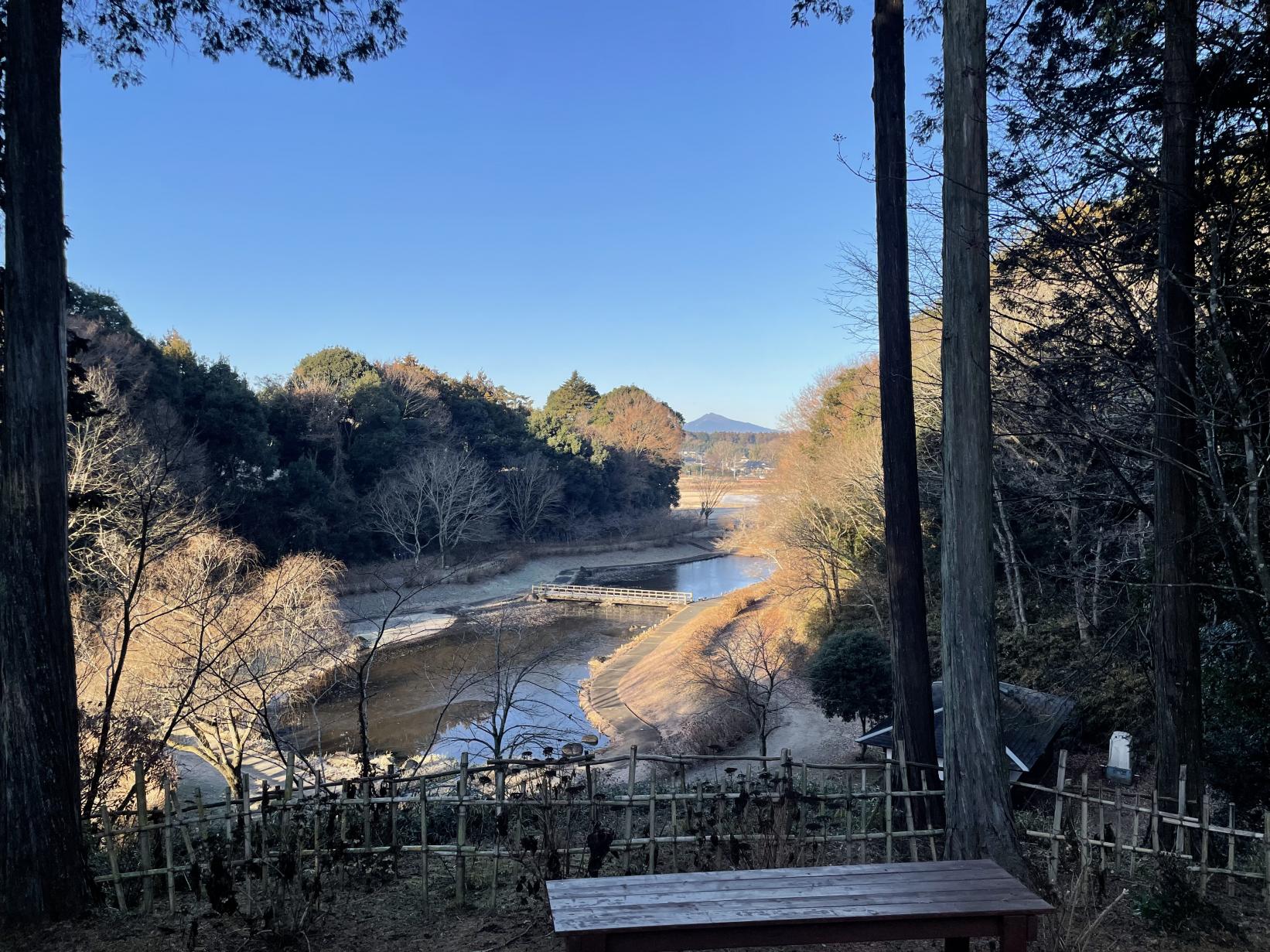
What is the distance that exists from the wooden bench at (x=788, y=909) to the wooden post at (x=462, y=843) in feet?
4.91

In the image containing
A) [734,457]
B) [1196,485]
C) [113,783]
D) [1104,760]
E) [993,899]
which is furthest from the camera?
[734,457]

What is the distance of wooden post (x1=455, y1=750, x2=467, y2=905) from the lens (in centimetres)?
394

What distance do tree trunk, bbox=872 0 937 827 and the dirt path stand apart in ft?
33.0

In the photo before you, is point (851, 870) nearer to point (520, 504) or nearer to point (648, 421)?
point (520, 504)

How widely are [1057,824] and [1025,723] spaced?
726cm


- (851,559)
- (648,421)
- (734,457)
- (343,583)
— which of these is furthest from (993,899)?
(734,457)

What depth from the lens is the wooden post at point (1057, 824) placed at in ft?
13.3

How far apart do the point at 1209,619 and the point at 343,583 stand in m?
24.5

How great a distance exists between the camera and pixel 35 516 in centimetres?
365

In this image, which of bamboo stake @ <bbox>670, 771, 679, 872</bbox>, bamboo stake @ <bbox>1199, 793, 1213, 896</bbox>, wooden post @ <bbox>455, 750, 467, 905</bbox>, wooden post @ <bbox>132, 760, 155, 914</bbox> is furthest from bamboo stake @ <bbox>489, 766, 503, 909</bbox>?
bamboo stake @ <bbox>1199, 793, 1213, 896</bbox>

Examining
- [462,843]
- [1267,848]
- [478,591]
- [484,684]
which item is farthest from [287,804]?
[478,591]

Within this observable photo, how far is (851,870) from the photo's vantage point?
278cm

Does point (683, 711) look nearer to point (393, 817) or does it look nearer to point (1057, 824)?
point (1057, 824)

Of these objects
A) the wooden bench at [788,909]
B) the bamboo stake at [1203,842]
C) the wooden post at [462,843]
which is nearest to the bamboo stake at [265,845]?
the wooden post at [462,843]
